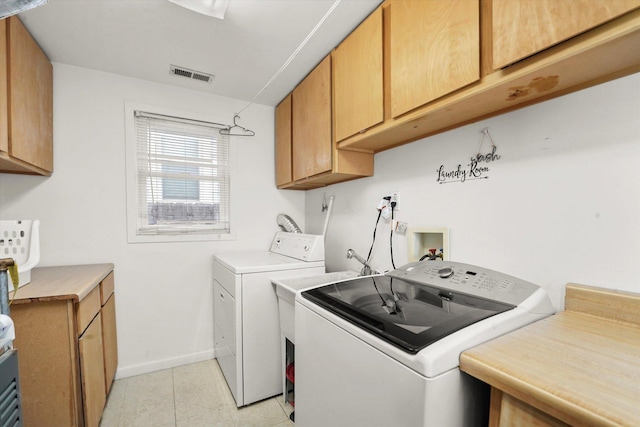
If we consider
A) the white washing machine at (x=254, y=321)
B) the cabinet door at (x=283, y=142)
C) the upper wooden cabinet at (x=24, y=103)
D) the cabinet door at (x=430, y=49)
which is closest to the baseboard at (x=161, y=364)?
the white washing machine at (x=254, y=321)

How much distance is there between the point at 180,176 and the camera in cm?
239

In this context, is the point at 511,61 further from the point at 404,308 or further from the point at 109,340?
the point at 109,340

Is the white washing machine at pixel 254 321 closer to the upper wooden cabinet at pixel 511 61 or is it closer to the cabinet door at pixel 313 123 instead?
the cabinet door at pixel 313 123

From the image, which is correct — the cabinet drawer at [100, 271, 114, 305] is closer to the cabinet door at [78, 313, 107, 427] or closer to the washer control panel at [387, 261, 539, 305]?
the cabinet door at [78, 313, 107, 427]

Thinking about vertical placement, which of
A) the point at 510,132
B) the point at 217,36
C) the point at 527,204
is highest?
the point at 217,36

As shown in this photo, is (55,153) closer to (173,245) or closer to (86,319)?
(173,245)

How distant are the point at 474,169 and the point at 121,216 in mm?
2468

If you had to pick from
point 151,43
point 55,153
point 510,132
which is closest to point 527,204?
point 510,132

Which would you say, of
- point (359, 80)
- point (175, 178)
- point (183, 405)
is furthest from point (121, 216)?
point (359, 80)

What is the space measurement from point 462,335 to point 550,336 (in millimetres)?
265

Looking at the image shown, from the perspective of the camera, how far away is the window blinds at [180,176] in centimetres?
226

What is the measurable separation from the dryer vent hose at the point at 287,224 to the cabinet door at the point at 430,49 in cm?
156

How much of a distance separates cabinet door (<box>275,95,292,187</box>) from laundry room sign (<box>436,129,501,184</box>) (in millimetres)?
1343

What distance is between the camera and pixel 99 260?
6.82ft
